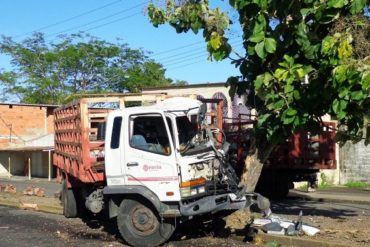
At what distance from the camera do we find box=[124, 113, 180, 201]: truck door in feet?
33.4

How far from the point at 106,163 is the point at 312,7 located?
15.8 feet

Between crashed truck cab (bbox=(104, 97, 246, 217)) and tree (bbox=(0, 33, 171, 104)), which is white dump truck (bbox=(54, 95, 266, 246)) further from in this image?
tree (bbox=(0, 33, 171, 104))

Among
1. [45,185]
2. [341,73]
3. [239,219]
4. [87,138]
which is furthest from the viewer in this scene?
[45,185]

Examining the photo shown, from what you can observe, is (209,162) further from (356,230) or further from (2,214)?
(2,214)

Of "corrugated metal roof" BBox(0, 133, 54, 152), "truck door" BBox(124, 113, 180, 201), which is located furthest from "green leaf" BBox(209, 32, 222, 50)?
"corrugated metal roof" BBox(0, 133, 54, 152)

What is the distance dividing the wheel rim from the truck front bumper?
2.40 ft

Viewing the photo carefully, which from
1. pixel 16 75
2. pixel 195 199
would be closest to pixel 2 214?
pixel 195 199

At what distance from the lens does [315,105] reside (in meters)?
9.44

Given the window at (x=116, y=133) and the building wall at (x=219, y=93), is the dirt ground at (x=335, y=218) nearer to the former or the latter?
the window at (x=116, y=133)

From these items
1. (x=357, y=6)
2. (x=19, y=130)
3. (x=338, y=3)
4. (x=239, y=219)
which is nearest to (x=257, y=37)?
(x=338, y=3)

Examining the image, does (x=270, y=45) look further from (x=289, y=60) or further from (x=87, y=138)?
(x=87, y=138)

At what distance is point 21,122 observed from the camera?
49875 mm

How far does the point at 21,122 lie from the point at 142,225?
41524mm

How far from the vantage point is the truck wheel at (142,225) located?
10.4 m
